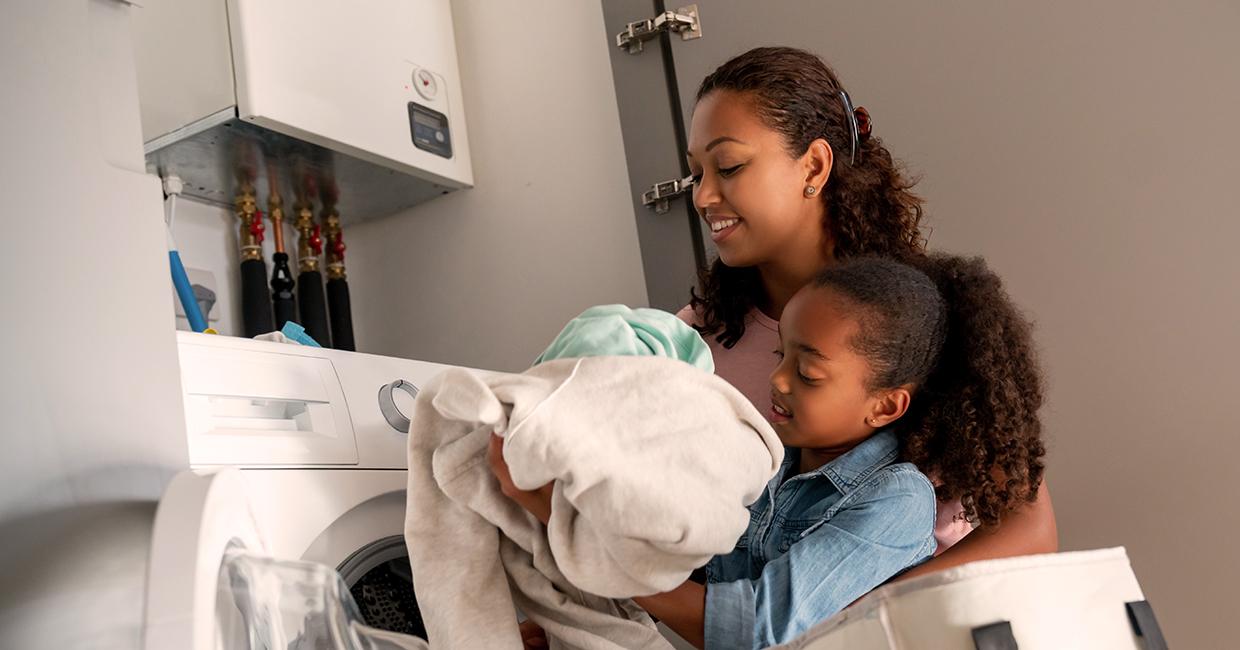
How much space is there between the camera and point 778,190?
1499 mm

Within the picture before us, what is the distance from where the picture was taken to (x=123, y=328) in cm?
72

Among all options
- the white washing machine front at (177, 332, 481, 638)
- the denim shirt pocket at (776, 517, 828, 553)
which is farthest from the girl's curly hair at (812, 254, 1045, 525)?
the white washing machine front at (177, 332, 481, 638)

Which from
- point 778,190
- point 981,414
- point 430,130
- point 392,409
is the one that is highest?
point 430,130

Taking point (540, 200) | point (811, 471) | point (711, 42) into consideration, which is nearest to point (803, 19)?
point (711, 42)

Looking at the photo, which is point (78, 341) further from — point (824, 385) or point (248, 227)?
point (248, 227)

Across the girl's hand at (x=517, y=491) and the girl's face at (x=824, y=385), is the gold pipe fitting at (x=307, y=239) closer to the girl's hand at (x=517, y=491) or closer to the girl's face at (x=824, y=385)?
the girl's face at (x=824, y=385)

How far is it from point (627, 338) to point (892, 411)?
1.33 feet

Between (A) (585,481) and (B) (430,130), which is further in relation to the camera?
(B) (430,130)

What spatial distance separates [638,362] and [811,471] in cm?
42

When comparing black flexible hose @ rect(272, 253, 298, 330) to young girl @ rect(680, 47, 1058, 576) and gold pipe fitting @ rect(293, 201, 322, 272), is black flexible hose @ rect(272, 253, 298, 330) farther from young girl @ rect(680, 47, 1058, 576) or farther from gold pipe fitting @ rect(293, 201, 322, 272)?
young girl @ rect(680, 47, 1058, 576)

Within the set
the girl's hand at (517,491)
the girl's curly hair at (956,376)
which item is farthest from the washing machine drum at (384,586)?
the girl's curly hair at (956,376)

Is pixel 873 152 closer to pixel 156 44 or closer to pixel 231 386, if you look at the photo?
pixel 231 386

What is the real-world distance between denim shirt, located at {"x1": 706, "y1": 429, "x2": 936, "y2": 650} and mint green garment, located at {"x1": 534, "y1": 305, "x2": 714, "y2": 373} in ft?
0.69

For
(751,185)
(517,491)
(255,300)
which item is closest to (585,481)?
(517,491)
